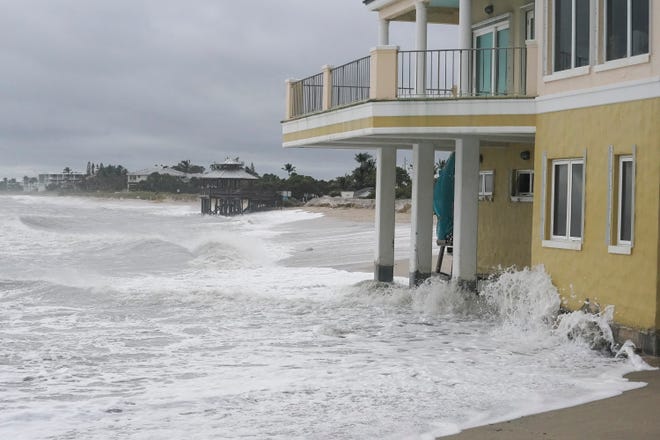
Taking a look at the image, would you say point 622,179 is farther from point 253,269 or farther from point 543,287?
point 253,269

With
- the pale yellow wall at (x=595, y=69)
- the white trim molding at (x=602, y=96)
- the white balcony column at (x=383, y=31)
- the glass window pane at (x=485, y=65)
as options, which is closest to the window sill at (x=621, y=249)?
the white trim molding at (x=602, y=96)

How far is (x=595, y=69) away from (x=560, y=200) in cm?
233

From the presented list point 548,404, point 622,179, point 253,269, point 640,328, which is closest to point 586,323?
point 640,328

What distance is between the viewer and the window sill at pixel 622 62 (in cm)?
1232

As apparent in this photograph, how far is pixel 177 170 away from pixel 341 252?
152227 millimetres

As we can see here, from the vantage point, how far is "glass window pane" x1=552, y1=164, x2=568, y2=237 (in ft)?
47.6

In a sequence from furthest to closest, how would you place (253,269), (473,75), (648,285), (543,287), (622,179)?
(253,269) < (473,75) < (543,287) < (622,179) < (648,285)

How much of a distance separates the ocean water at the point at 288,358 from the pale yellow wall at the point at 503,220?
240 cm

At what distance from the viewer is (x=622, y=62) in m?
12.8

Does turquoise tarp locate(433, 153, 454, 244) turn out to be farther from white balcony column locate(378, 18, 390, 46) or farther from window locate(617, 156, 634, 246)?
window locate(617, 156, 634, 246)

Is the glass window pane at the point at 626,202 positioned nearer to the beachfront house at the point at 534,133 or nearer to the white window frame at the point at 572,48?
the beachfront house at the point at 534,133

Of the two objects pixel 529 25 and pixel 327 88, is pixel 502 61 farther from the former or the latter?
pixel 327 88

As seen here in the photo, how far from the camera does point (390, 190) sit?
22.0m

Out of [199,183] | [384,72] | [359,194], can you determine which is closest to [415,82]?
[384,72]
